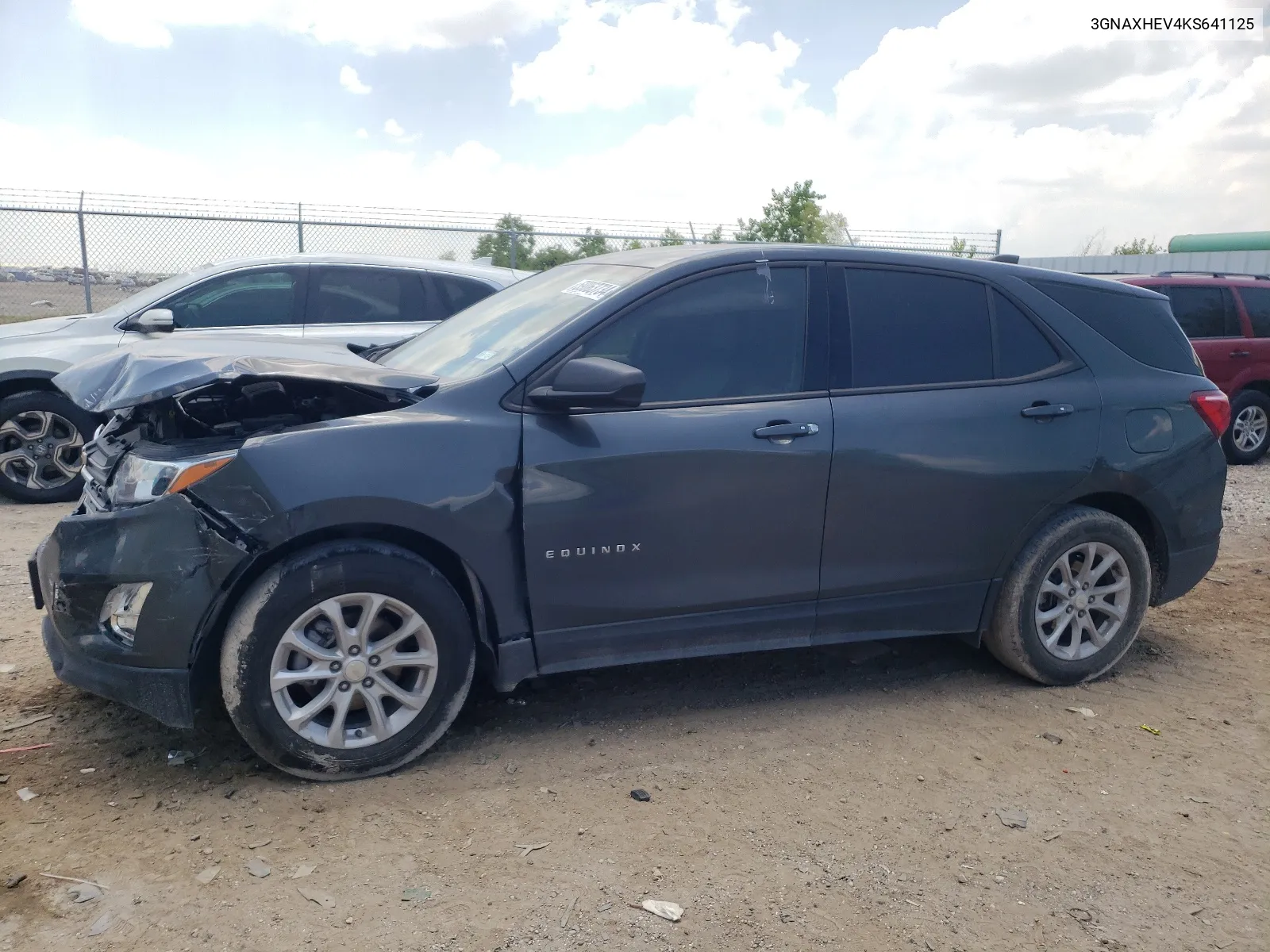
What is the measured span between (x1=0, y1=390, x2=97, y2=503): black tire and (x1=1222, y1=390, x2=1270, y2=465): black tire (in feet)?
35.2

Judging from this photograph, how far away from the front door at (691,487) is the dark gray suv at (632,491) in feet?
0.04

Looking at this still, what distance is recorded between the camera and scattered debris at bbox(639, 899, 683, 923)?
109 inches

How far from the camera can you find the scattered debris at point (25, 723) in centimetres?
369

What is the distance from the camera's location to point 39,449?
7.28 meters

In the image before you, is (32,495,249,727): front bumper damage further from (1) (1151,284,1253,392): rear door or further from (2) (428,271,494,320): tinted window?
(1) (1151,284,1253,392): rear door

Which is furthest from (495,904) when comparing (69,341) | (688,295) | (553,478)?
(69,341)

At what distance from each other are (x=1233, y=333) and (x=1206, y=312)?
44cm

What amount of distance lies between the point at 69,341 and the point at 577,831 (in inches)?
232

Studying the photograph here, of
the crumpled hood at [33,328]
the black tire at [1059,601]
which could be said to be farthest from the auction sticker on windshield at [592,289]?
the crumpled hood at [33,328]

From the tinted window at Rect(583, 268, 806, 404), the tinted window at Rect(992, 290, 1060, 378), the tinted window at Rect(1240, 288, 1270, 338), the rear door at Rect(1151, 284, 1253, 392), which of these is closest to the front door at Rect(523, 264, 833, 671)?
the tinted window at Rect(583, 268, 806, 404)

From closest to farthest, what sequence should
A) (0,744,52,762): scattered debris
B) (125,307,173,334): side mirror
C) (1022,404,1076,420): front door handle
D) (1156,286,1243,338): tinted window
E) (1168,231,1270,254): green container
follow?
(0,744,52,762): scattered debris < (1022,404,1076,420): front door handle < (125,307,173,334): side mirror < (1156,286,1243,338): tinted window < (1168,231,1270,254): green container

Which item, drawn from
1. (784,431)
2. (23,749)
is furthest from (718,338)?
(23,749)

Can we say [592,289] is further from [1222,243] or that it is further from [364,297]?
[1222,243]

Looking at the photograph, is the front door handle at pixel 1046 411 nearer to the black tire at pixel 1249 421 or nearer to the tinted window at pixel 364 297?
the tinted window at pixel 364 297
